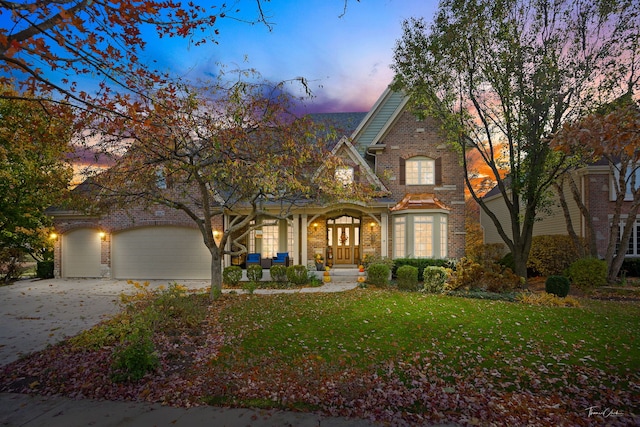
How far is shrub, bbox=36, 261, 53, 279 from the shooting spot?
1738 centimetres

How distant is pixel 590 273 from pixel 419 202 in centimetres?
708

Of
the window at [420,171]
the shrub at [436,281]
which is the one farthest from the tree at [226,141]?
the window at [420,171]

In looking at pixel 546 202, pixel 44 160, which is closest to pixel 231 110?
pixel 44 160

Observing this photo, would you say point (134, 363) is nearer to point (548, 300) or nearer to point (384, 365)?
point (384, 365)

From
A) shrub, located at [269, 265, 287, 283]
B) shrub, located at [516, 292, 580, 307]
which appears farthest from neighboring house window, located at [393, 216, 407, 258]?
shrub, located at [516, 292, 580, 307]

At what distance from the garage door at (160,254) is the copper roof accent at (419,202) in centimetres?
942

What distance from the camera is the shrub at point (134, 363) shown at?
4922 millimetres

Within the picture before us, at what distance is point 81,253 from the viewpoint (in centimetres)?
1731

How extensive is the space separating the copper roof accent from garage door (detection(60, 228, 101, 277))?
14718mm

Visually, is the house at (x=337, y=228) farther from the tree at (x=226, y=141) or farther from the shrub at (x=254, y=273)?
the tree at (x=226, y=141)

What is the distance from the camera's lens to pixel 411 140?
55.7 ft

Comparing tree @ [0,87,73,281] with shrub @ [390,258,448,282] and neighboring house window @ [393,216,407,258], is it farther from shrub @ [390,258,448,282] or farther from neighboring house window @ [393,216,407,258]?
neighboring house window @ [393,216,407,258]

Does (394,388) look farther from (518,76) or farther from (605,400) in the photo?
(518,76)

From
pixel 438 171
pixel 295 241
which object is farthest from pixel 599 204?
pixel 295 241
